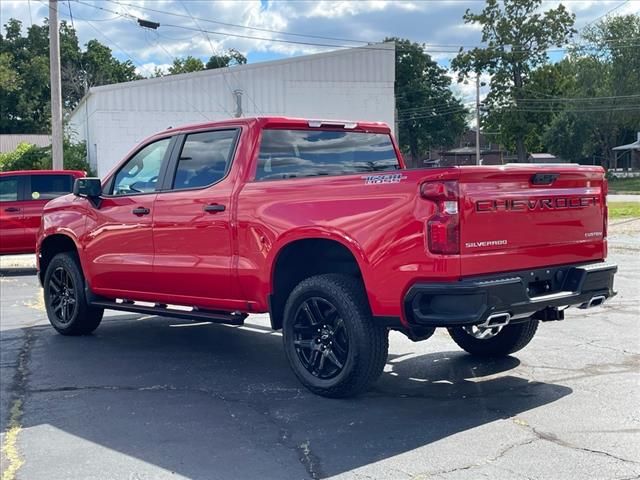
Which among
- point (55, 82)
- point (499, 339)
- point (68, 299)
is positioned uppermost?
point (55, 82)

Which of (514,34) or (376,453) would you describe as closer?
(376,453)

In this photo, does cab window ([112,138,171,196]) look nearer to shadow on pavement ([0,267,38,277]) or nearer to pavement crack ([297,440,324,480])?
pavement crack ([297,440,324,480])

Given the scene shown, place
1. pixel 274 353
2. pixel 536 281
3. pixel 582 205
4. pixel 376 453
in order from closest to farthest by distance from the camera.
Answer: pixel 376 453
pixel 536 281
pixel 582 205
pixel 274 353

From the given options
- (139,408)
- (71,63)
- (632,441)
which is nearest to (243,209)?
(139,408)

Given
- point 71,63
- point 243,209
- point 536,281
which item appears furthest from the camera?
point 71,63

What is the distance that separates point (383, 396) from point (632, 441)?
5.79ft

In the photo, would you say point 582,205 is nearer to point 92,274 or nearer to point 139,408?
point 139,408

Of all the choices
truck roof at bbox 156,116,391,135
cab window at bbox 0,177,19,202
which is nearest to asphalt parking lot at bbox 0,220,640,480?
truck roof at bbox 156,116,391,135

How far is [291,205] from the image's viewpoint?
18.4 ft

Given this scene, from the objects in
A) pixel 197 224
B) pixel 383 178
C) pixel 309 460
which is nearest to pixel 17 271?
pixel 197 224

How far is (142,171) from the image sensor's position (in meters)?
7.23

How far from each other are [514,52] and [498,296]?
5727 centimetres

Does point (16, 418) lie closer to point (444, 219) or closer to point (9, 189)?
point (444, 219)

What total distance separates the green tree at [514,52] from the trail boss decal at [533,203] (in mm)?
54663
